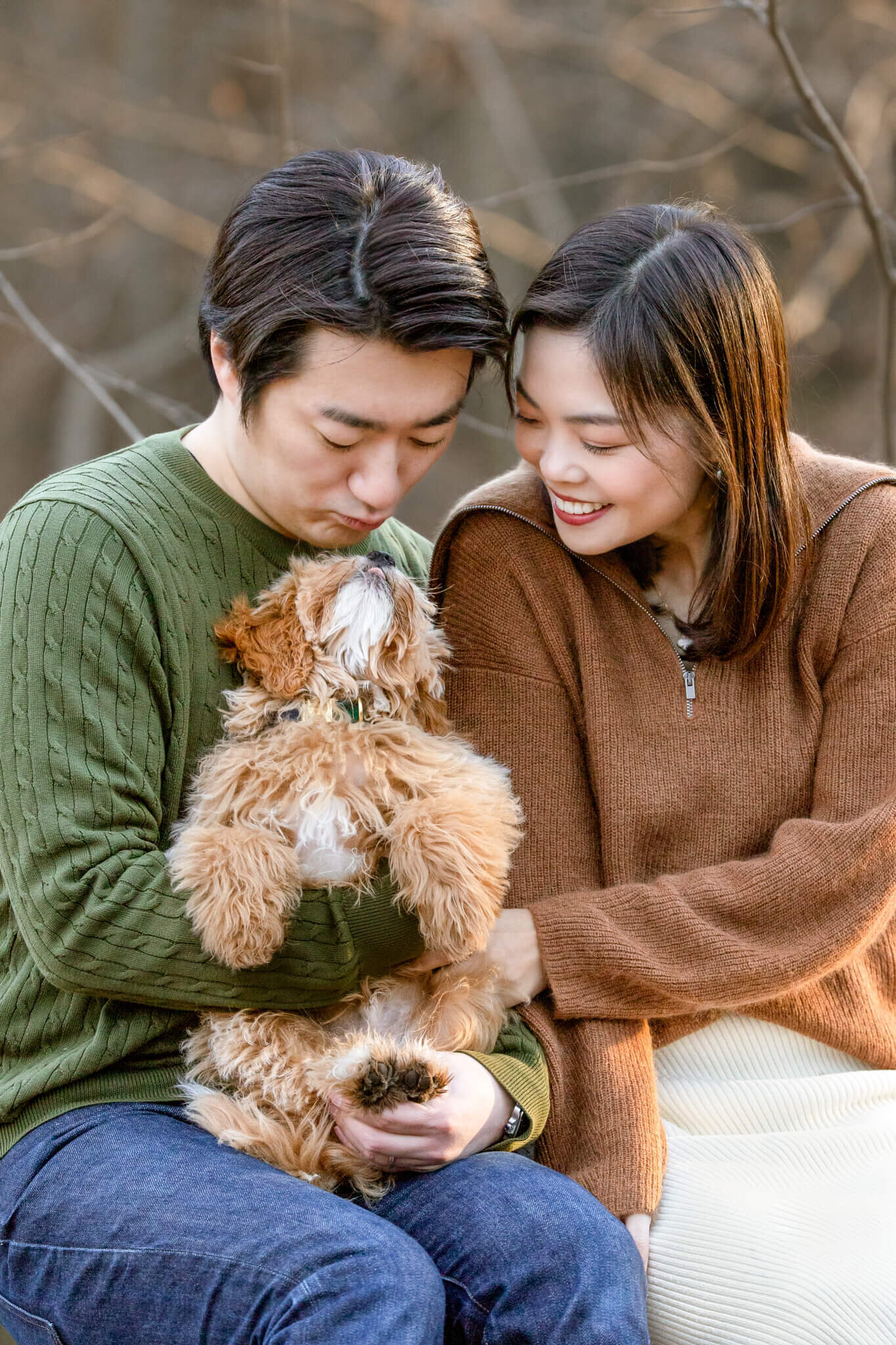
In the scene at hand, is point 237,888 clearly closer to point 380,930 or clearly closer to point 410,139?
point 380,930

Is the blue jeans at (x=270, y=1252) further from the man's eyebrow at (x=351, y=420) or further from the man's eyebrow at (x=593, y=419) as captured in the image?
the man's eyebrow at (x=593, y=419)

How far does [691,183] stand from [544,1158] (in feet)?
16.1

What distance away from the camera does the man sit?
1.72 metres

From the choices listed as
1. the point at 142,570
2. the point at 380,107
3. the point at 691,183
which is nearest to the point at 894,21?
the point at 691,183

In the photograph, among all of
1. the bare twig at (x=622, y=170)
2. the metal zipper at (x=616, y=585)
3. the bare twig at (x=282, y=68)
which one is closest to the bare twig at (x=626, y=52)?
the bare twig at (x=622, y=170)

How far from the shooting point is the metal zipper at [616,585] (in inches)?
96.4

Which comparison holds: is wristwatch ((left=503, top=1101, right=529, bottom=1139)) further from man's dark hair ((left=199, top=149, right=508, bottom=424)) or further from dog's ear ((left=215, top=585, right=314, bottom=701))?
man's dark hair ((left=199, top=149, right=508, bottom=424))

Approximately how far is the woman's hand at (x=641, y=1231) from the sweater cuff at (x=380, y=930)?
573 mm

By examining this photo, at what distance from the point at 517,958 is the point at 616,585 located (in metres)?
0.77

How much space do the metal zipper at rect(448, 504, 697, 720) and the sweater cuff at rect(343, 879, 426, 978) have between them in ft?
2.42

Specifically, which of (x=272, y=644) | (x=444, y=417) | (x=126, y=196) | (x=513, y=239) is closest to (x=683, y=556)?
(x=444, y=417)

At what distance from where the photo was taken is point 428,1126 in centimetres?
191

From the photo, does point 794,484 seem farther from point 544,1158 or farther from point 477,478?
point 477,478

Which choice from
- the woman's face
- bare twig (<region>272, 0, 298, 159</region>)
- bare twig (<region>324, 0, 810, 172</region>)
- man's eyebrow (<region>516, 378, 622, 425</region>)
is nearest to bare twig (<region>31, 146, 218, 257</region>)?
bare twig (<region>324, 0, 810, 172</region>)
